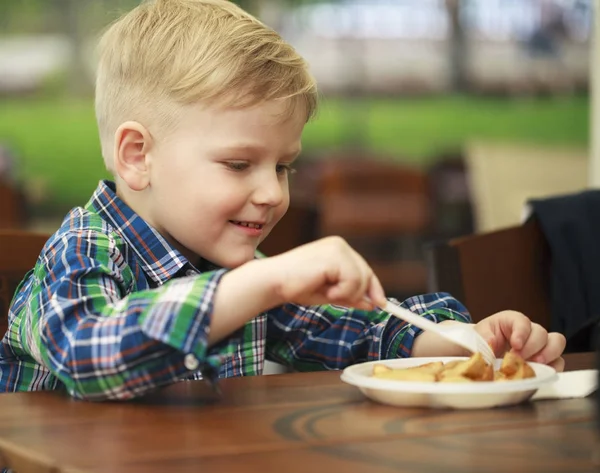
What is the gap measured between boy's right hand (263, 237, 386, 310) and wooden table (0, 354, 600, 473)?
85mm

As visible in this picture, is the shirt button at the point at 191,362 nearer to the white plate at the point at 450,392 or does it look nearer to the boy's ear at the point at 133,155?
the white plate at the point at 450,392

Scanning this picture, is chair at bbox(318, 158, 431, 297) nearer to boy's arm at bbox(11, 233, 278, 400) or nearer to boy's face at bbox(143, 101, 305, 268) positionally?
boy's face at bbox(143, 101, 305, 268)

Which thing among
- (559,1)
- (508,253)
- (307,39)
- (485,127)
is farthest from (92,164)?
(508,253)

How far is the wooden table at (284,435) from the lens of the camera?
0.71m

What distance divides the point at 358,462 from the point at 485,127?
275 inches

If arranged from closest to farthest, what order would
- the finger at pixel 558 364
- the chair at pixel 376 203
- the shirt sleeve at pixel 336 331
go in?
the finger at pixel 558 364, the shirt sleeve at pixel 336 331, the chair at pixel 376 203

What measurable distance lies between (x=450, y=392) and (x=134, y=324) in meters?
0.29

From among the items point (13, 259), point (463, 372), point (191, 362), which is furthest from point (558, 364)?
point (13, 259)

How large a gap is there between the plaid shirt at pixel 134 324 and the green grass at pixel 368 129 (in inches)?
225

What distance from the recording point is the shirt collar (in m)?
1.30

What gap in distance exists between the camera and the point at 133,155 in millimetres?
1324

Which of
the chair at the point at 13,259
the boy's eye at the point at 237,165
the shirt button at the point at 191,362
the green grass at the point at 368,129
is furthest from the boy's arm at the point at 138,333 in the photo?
the green grass at the point at 368,129

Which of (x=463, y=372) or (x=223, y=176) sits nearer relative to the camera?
(x=463, y=372)

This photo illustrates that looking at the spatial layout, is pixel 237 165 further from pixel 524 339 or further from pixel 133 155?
pixel 524 339
